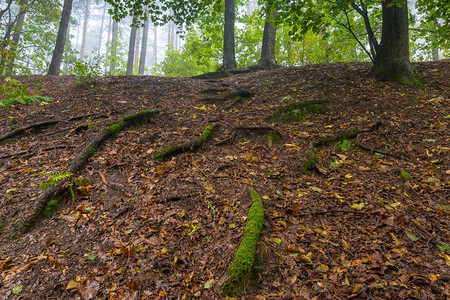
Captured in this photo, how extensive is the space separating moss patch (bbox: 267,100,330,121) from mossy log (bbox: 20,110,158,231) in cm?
318

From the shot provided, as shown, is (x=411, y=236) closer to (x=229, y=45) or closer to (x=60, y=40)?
(x=229, y=45)

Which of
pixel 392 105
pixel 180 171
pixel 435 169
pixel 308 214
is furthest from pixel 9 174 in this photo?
pixel 392 105

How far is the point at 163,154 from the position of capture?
4.46 m

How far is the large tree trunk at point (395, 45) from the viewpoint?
611 centimetres

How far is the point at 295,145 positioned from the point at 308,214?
6.19 ft

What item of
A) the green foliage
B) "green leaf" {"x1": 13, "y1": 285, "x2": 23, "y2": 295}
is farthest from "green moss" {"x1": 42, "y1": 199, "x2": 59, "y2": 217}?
the green foliage

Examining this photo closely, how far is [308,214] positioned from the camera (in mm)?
3145

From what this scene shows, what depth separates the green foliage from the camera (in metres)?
6.38

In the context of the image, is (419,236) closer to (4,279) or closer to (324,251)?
(324,251)

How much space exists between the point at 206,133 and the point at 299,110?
8.16 feet

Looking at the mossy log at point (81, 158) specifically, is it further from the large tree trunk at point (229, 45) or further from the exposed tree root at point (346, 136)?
the large tree trunk at point (229, 45)

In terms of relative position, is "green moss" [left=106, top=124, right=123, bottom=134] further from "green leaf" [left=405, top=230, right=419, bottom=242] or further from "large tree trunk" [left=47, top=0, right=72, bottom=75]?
"large tree trunk" [left=47, top=0, right=72, bottom=75]

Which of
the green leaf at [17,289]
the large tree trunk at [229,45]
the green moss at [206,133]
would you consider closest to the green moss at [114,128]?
the green moss at [206,133]

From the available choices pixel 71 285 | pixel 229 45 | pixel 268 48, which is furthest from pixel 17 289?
pixel 229 45
